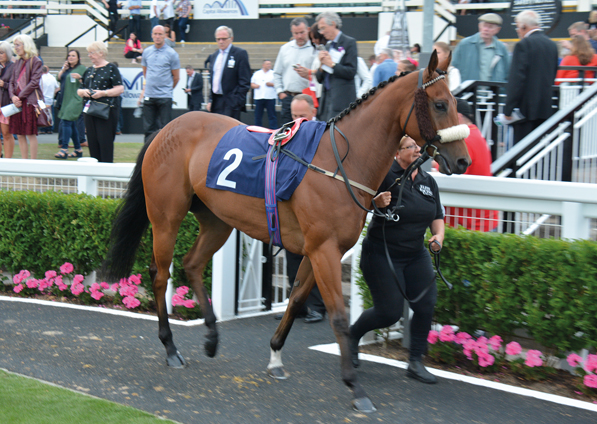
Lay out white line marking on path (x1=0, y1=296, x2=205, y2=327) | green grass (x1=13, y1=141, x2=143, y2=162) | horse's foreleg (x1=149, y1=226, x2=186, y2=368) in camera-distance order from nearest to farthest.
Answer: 1. horse's foreleg (x1=149, y1=226, x2=186, y2=368)
2. white line marking on path (x1=0, y1=296, x2=205, y2=327)
3. green grass (x1=13, y1=141, x2=143, y2=162)

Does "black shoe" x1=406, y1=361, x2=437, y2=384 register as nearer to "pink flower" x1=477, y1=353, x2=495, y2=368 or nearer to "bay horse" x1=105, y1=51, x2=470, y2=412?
"pink flower" x1=477, y1=353, x2=495, y2=368

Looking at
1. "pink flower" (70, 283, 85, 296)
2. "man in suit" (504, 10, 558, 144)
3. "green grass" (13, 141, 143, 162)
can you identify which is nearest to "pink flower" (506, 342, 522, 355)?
"man in suit" (504, 10, 558, 144)

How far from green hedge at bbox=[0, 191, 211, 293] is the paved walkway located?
0.82 metres

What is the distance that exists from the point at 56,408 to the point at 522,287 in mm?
2805

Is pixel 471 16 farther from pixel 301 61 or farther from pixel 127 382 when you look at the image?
pixel 127 382

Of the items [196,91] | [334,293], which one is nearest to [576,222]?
[334,293]

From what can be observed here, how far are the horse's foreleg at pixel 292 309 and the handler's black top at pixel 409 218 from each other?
472 millimetres

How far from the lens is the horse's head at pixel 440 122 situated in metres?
3.47

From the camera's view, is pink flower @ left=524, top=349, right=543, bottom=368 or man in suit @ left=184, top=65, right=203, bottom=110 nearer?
pink flower @ left=524, top=349, right=543, bottom=368

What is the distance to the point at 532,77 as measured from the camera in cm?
670

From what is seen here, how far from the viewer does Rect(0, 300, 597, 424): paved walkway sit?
11.8 feet

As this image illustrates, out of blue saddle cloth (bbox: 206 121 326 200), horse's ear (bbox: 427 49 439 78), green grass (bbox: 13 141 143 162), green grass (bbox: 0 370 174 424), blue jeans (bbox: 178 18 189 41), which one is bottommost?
green grass (bbox: 0 370 174 424)

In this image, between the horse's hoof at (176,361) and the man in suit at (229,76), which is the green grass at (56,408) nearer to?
the horse's hoof at (176,361)

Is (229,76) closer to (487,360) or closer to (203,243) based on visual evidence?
(203,243)
